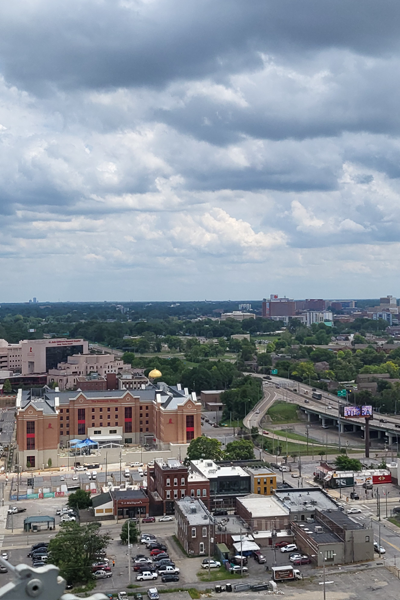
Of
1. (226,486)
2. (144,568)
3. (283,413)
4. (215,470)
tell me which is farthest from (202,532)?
(283,413)

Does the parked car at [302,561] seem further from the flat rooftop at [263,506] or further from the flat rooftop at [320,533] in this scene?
the flat rooftop at [263,506]

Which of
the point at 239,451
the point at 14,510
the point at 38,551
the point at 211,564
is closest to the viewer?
the point at 211,564

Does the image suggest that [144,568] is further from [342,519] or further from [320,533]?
[342,519]

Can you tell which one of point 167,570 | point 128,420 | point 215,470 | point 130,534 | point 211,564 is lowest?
point 211,564

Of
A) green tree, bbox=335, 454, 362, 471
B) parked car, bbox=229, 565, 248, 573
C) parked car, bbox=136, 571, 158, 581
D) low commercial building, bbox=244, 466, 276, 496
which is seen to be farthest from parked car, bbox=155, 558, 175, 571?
green tree, bbox=335, 454, 362, 471

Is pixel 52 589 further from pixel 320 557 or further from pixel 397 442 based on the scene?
pixel 397 442

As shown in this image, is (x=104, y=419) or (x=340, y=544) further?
(x=104, y=419)
